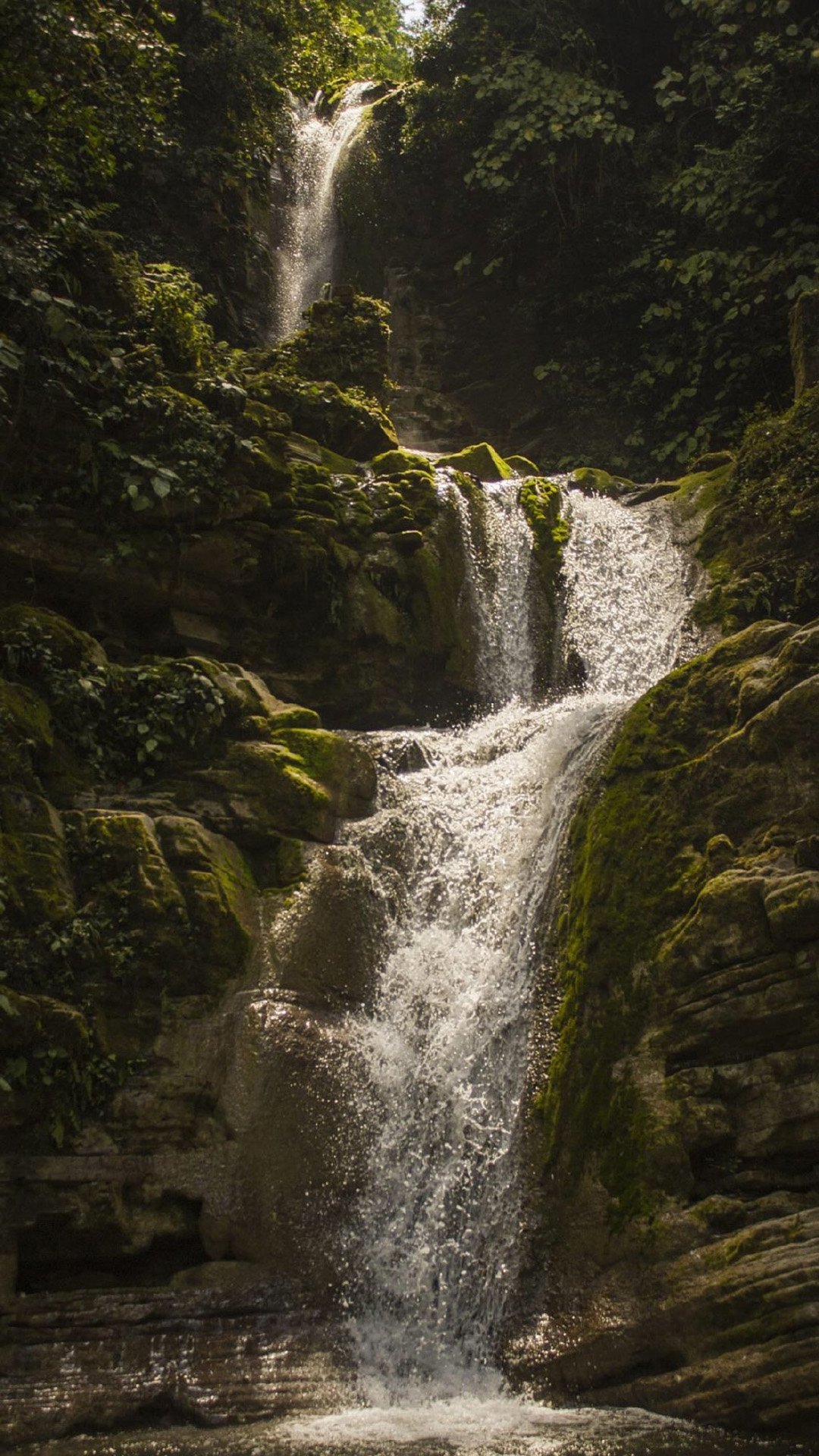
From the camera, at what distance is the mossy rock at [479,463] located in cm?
1483

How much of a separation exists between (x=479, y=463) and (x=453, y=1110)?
9.49 m

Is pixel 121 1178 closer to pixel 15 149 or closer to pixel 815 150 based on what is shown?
pixel 15 149

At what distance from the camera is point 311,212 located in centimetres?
2103

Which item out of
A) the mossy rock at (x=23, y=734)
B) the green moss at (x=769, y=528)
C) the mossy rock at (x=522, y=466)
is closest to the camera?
the mossy rock at (x=23, y=734)

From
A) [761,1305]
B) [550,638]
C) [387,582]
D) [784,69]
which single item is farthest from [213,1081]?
[784,69]

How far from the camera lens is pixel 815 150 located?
15.4 m

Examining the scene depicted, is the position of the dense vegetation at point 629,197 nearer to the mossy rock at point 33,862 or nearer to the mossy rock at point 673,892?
the mossy rock at point 673,892

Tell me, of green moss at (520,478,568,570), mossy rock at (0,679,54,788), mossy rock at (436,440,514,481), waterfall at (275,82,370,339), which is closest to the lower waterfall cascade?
green moss at (520,478,568,570)

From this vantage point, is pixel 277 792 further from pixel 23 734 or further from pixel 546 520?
pixel 546 520

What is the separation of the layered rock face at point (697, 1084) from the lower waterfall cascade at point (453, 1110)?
258 millimetres

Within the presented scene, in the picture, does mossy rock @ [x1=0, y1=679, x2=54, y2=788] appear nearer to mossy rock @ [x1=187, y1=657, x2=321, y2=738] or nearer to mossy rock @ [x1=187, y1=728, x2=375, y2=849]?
mossy rock @ [x1=187, y1=728, x2=375, y2=849]

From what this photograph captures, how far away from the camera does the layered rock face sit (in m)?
5.64

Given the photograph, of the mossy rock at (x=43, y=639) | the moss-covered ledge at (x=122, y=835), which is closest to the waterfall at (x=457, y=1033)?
the moss-covered ledge at (x=122, y=835)

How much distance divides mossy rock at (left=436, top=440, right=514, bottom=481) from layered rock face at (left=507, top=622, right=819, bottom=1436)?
7418 mm
